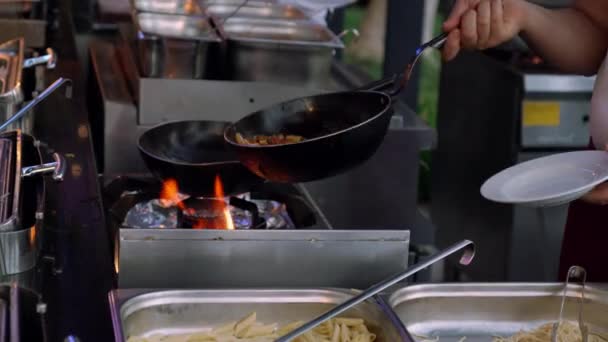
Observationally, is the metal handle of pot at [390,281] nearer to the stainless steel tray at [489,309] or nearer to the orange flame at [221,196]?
the stainless steel tray at [489,309]

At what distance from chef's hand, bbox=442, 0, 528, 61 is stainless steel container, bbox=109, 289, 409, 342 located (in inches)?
23.1

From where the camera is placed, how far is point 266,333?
138 cm

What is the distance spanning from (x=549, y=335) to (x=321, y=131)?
55cm

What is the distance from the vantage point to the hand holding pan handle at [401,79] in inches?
65.6

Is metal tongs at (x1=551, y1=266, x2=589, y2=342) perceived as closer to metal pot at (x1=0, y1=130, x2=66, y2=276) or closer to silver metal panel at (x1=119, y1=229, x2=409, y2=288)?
silver metal panel at (x1=119, y1=229, x2=409, y2=288)

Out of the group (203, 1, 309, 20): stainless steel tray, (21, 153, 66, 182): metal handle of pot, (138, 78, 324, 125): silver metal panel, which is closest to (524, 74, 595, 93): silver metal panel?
(203, 1, 309, 20): stainless steel tray

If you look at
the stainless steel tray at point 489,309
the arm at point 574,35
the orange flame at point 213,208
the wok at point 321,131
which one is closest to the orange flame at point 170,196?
the orange flame at point 213,208

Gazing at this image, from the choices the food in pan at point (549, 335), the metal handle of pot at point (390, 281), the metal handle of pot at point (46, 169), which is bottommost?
the food in pan at point (549, 335)

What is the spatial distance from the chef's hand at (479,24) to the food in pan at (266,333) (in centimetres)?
62

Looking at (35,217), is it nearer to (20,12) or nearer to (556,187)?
(556,187)

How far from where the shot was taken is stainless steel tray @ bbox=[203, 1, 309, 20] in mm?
2629

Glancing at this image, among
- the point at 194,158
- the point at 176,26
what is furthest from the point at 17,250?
the point at 176,26

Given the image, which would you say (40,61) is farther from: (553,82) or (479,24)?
(553,82)

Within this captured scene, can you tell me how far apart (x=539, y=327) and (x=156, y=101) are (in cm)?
116
